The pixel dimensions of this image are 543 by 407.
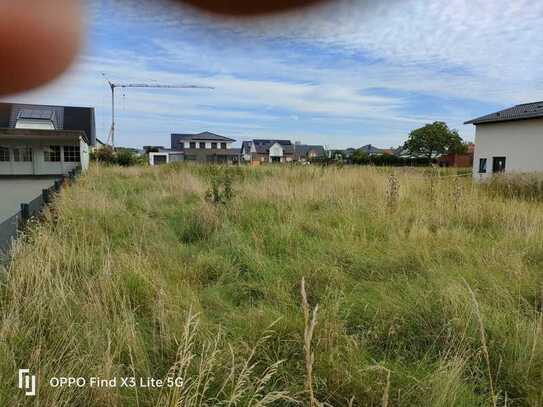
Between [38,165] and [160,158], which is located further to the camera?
[160,158]

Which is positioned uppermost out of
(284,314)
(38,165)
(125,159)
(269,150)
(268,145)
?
(268,145)

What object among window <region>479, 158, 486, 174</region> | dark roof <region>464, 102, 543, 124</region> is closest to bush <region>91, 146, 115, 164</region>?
window <region>479, 158, 486, 174</region>

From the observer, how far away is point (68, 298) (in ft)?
6.21

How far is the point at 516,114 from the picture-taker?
1833 cm

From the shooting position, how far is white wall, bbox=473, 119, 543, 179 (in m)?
16.6

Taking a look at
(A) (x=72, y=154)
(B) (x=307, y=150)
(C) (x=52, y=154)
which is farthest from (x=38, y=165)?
(B) (x=307, y=150)

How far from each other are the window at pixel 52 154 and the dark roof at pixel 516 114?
1016 inches

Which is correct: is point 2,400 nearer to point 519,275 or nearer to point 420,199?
point 519,275

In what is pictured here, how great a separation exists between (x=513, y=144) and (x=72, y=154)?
26.0 metres

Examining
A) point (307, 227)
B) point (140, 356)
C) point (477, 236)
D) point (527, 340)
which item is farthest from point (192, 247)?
point (477, 236)

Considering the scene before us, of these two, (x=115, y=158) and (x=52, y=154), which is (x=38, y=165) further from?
(x=115, y=158)

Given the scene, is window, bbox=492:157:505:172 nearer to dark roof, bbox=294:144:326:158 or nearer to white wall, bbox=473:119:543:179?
white wall, bbox=473:119:543:179

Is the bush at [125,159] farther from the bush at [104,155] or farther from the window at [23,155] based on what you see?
the window at [23,155]

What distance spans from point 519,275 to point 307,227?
7.40 feet
